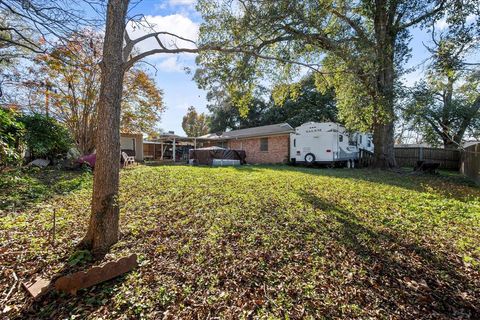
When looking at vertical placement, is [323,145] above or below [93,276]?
above

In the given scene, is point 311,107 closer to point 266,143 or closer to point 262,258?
point 266,143

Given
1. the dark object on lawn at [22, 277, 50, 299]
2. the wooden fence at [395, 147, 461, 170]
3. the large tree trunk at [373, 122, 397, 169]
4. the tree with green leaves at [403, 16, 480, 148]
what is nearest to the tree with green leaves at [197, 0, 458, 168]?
the tree with green leaves at [403, 16, 480, 148]

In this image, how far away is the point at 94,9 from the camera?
13.8 feet

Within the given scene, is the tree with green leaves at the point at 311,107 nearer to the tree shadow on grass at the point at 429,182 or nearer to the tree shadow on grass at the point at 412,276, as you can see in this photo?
the tree shadow on grass at the point at 429,182

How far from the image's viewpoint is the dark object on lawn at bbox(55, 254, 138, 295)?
2043mm

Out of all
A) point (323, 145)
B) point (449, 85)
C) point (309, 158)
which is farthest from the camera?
point (309, 158)

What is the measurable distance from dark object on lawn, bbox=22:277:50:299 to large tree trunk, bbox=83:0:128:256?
1.75 ft

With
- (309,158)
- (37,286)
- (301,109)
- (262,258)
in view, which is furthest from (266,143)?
(37,286)

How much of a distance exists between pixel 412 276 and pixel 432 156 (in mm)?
18197

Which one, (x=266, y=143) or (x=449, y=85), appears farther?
(x=266, y=143)

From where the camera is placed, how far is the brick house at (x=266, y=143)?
54.4 ft

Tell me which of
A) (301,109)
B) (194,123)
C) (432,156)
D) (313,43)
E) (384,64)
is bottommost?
(432,156)

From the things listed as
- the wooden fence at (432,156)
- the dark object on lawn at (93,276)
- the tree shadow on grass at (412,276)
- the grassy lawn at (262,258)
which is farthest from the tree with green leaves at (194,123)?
the dark object on lawn at (93,276)

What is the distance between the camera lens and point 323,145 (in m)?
13.4
